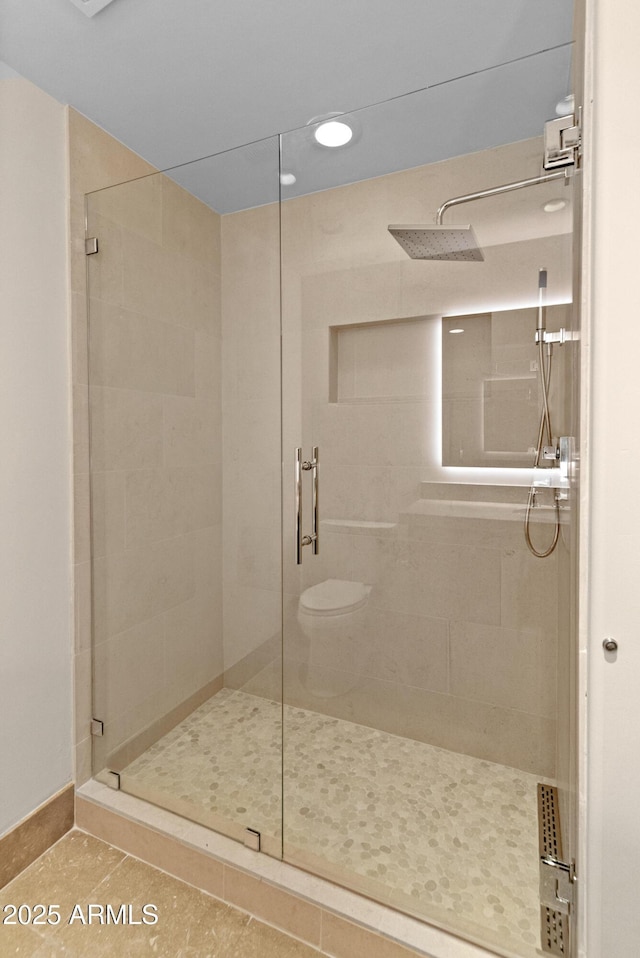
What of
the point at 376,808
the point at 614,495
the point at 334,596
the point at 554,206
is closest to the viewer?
the point at 614,495

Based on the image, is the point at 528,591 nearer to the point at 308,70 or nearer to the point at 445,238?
the point at 445,238

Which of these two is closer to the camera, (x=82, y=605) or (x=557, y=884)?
(x=557, y=884)

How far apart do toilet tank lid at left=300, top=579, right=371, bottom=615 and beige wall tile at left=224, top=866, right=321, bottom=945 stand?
734mm

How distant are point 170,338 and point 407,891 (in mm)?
1756

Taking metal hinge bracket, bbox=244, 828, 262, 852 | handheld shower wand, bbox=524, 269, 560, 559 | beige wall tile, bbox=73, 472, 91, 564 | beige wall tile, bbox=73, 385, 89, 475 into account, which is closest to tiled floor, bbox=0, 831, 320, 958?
metal hinge bracket, bbox=244, 828, 262, 852

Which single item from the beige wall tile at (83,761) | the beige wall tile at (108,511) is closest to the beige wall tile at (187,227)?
the beige wall tile at (108,511)

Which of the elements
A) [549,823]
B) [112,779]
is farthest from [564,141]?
[112,779]

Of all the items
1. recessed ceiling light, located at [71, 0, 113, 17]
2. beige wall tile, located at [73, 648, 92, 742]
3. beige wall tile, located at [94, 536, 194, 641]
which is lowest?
beige wall tile, located at [73, 648, 92, 742]

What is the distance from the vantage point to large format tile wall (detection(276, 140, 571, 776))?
143 centimetres

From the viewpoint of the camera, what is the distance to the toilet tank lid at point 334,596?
5.04 feet

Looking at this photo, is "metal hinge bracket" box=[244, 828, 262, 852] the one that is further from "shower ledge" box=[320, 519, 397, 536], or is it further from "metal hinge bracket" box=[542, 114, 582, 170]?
"metal hinge bracket" box=[542, 114, 582, 170]

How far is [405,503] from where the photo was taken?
1.49 meters

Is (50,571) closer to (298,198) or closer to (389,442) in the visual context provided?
(389,442)

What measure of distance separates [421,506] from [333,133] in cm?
112
